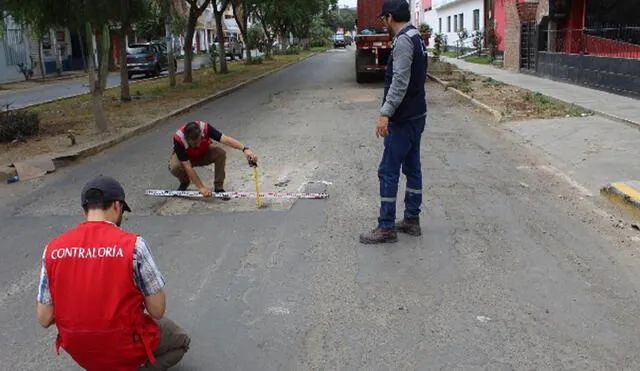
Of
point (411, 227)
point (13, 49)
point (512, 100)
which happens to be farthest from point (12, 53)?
point (411, 227)

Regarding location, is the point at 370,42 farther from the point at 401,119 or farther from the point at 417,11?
the point at 417,11

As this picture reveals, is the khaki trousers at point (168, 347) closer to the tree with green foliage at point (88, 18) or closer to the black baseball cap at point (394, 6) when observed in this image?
the black baseball cap at point (394, 6)

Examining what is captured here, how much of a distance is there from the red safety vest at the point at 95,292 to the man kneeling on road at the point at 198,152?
12.1 feet

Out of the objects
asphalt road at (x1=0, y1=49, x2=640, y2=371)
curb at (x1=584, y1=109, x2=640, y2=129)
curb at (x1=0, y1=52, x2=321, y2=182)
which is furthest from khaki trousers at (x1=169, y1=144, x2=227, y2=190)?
curb at (x1=584, y1=109, x2=640, y2=129)

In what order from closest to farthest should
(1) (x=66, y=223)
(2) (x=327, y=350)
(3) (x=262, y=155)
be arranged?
1. (2) (x=327, y=350)
2. (1) (x=66, y=223)
3. (3) (x=262, y=155)

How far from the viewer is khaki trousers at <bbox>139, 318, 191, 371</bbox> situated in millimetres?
3162

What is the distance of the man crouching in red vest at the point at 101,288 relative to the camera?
8.57ft

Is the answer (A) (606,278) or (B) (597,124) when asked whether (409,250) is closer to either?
(A) (606,278)

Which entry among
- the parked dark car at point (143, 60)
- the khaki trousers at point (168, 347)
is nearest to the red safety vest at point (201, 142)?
the khaki trousers at point (168, 347)

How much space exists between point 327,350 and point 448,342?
0.70 metres

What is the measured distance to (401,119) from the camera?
5.33m

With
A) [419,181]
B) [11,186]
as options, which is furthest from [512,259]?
[11,186]

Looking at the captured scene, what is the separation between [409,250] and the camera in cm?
533

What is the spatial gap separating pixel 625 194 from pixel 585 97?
8851 millimetres
